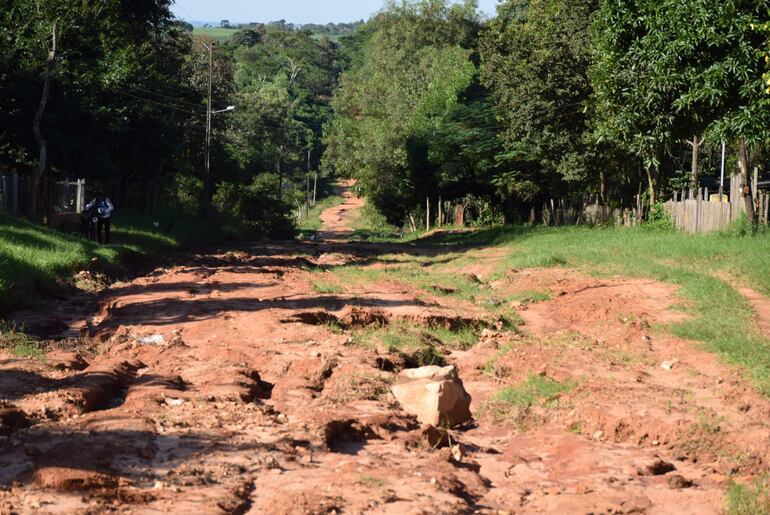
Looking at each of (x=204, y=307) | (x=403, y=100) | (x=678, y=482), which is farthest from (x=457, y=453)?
(x=403, y=100)

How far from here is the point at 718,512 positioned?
21.6ft

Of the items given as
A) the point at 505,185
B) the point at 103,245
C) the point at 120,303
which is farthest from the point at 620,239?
the point at 505,185

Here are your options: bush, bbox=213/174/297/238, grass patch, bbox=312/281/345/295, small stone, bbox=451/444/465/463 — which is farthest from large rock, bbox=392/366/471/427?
bush, bbox=213/174/297/238

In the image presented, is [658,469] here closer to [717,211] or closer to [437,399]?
[437,399]

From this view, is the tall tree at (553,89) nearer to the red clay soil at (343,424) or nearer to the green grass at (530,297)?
the green grass at (530,297)

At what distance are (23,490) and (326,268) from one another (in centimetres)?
1812

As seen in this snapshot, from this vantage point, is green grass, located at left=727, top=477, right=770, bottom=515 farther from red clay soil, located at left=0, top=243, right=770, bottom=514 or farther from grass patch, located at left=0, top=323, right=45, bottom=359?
grass patch, located at left=0, top=323, right=45, bottom=359

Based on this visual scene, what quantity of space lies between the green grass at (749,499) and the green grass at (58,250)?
36.6 feet

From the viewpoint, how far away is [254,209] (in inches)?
1946

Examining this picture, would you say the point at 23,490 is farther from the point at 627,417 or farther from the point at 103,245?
the point at 103,245

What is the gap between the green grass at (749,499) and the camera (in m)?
6.41

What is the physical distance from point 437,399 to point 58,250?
47.9 ft

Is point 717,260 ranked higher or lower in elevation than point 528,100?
lower

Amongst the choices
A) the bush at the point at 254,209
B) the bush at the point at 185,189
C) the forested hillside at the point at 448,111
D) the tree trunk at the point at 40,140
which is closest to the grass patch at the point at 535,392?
the forested hillside at the point at 448,111
